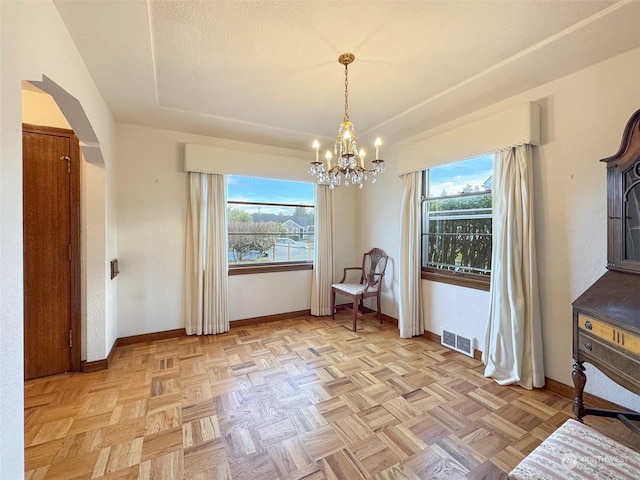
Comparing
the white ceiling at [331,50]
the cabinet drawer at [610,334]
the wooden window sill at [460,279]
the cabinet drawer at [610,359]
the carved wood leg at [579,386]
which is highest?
the white ceiling at [331,50]

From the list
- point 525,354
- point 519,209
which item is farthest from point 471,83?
point 525,354

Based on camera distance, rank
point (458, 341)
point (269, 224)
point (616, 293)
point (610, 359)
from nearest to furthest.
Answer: point (610, 359) < point (616, 293) < point (458, 341) < point (269, 224)

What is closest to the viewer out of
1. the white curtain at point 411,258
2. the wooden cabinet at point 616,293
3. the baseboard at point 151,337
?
the wooden cabinet at point 616,293

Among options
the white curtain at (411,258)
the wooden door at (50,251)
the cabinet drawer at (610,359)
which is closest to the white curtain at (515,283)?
the cabinet drawer at (610,359)

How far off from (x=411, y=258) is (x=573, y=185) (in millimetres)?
1708

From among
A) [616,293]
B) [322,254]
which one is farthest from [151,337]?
[616,293]

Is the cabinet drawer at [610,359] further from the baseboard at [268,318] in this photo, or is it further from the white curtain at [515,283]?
the baseboard at [268,318]

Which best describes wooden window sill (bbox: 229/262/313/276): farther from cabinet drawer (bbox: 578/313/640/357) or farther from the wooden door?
cabinet drawer (bbox: 578/313/640/357)

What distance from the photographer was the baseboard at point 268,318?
12.8ft

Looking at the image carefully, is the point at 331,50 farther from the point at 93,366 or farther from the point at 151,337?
the point at 151,337

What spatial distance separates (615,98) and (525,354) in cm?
212

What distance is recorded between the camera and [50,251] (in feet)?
8.36

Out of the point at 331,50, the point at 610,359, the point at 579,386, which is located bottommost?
the point at 579,386

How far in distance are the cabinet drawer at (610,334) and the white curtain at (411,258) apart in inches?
72.3
